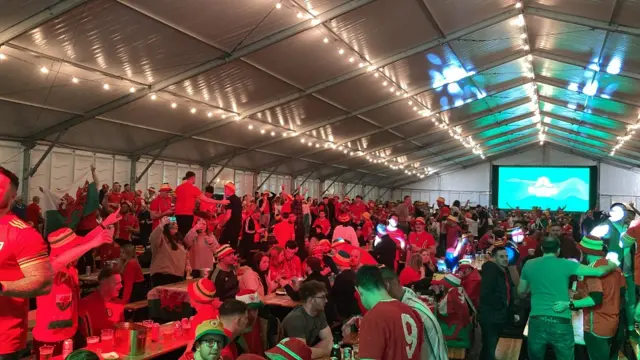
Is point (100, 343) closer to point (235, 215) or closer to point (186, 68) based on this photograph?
point (235, 215)

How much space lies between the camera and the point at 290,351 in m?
2.64

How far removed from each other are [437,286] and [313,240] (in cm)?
359

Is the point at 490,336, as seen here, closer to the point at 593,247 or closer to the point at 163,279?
the point at 593,247

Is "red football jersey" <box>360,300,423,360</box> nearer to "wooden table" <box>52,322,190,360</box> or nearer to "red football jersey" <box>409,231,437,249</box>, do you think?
"wooden table" <box>52,322,190,360</box>

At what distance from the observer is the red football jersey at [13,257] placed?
108 inches

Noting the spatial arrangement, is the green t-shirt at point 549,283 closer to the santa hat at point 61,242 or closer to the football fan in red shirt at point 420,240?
the santa hat at point 61,242

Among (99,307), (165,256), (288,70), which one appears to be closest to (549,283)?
(99,307)

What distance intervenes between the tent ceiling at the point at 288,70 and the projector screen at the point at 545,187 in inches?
440

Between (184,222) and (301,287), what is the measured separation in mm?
5085

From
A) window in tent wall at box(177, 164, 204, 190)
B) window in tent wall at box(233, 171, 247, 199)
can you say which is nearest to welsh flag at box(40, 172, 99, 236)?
window in tent wall at box(177, 164, 204, 190)

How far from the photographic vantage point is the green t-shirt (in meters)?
4.93

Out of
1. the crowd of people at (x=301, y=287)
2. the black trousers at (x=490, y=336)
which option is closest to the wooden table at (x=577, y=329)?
the black trousers at (x=490, y=336)

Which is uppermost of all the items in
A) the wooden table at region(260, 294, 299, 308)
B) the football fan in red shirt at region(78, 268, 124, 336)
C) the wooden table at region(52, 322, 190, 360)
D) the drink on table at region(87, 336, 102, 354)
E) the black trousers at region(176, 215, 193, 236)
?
the black trousers at region(176, 215, 193, 236)

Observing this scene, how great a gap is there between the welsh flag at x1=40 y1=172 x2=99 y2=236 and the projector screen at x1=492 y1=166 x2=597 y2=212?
30169mm
